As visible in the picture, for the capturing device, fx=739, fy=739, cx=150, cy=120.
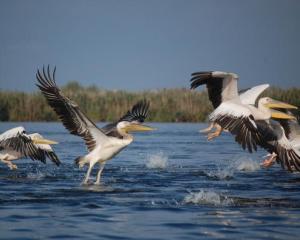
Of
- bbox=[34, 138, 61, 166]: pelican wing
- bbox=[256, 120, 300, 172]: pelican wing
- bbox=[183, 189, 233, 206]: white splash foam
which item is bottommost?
bbox=[183, 189, 233, 206]: white splash foam

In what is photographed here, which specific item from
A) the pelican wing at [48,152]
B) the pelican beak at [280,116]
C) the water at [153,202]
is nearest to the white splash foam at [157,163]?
the water at [153,202]

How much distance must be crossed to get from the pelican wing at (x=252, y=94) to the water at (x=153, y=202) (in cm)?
119

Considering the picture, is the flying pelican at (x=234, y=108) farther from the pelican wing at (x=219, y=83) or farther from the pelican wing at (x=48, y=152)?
the pelican wing at (x=48, y=152)

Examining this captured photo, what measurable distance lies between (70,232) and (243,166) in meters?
6.88

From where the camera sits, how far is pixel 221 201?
8641 mm

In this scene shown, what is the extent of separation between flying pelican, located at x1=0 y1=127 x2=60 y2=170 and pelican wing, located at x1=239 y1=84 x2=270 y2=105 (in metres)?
3.31

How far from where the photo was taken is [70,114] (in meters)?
9.91

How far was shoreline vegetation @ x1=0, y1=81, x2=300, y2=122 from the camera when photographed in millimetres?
26672

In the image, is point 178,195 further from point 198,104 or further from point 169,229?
point 198,104

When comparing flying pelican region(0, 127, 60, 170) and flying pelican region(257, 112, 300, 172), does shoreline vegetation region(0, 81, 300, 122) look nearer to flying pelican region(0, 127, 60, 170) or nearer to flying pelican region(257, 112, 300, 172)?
flying pelican region(0, 127, 60, 170)

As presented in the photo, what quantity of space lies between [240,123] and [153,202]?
1.88m

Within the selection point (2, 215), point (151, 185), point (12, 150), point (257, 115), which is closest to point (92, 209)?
point (2, 215)

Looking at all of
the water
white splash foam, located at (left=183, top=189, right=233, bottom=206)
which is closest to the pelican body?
the water

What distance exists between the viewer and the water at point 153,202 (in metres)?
6.89
